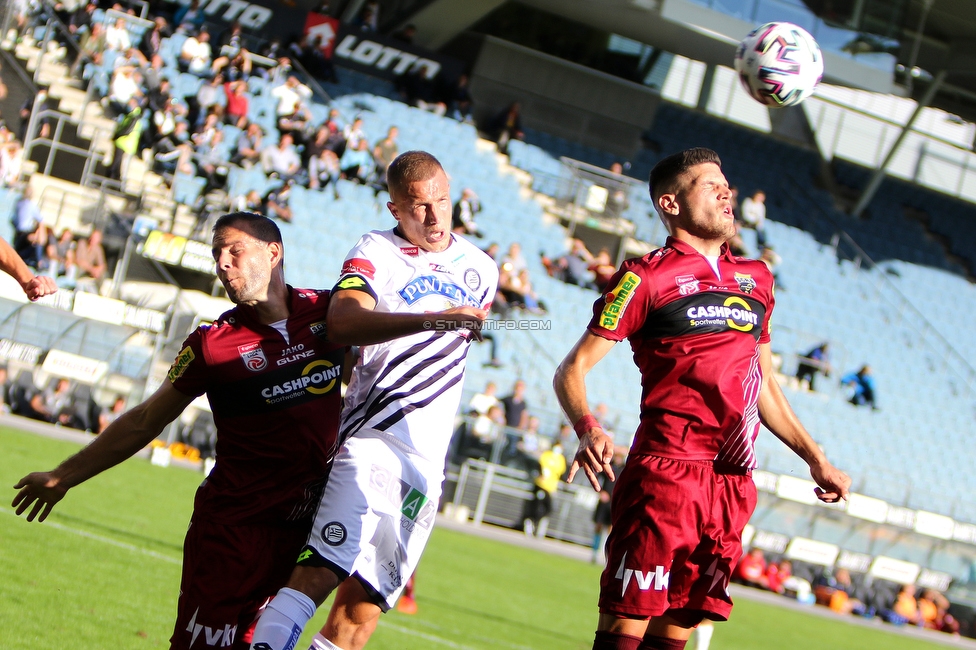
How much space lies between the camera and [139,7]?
22578 millimetres

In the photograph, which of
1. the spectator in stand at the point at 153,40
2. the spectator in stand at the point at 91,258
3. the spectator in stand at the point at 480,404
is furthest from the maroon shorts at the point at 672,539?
the spectator in stand at the point at 153,40

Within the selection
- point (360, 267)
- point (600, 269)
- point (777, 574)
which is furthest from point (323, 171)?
point (360, 267)

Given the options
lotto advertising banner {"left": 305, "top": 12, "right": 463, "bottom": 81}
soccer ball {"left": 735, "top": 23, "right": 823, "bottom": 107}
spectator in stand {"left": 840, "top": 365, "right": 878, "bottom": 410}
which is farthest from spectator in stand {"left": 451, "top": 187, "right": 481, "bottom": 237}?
soccer ball {"left": 735, "top": 23, "right": 823, "bottom": 107}

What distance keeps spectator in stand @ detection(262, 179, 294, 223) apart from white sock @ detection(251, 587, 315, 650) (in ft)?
52.9

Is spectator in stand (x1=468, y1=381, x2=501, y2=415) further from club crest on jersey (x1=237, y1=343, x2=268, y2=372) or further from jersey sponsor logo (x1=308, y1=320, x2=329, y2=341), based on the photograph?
club crest on jersey (x1=237, y1=343, x2=268, y2=372)

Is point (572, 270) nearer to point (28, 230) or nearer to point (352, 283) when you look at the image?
point (28, 230)

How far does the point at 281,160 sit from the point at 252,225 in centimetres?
1647

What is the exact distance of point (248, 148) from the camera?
1997 centimetres

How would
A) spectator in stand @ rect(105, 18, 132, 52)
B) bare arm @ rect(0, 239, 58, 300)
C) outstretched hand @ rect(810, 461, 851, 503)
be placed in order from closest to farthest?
outstretched hand @ rect(810, 461, 851, 503), bare arm @ rect(0, 239, 58, 300), spectator in stand @ rect(105, 18, 132, 52)

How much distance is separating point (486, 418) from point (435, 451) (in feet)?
42.5

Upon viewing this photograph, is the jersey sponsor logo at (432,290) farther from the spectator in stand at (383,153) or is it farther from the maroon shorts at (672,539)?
the spectator in stand at (383,153)

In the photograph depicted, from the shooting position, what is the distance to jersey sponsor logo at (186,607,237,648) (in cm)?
414

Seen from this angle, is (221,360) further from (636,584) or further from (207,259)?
(207,259)

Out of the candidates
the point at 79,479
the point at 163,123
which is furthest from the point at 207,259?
the point at 79,479
